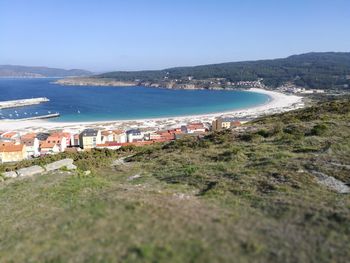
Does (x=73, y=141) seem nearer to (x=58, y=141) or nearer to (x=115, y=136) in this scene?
(x=58, y=141)

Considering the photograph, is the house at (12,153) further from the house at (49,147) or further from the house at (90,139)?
the house at (90,139)

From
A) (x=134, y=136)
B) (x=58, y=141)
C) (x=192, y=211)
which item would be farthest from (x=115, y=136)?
(x=192, y=211)

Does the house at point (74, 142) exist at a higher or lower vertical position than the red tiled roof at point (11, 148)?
lower

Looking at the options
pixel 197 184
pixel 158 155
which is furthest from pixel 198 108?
pixel 197 184

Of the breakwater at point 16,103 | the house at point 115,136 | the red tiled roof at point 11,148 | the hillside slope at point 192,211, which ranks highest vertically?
the hillside slope at point 192,211

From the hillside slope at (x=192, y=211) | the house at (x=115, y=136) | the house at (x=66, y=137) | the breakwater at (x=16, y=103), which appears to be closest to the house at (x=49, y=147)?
the house at (x=66, y=137)
